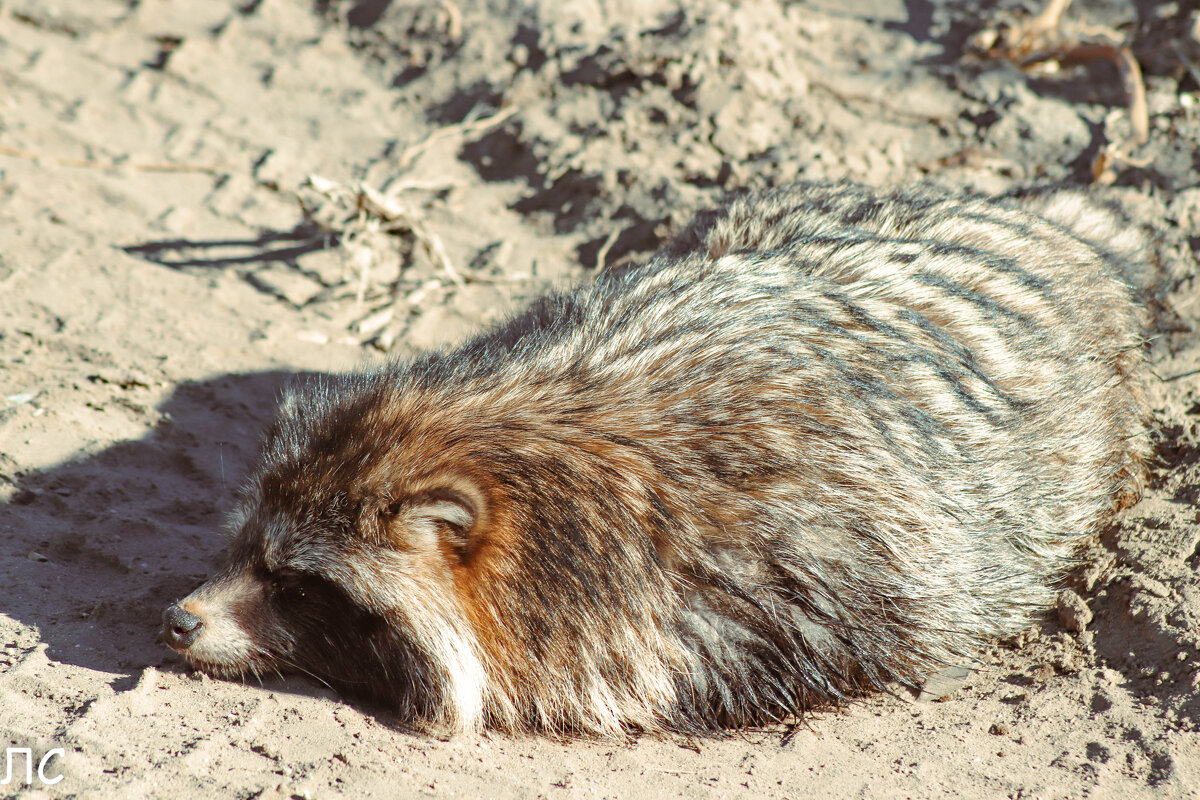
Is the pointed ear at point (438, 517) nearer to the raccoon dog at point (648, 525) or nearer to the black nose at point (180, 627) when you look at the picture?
the raccoon dog at point (648, 525)

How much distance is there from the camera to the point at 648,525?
3.37 m

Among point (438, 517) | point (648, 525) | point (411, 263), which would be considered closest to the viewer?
point (438, 517)

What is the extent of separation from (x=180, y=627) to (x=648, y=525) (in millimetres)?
1542

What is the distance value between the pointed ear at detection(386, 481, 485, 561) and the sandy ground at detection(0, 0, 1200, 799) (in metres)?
0.61

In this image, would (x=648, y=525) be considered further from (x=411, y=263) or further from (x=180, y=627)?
(x=411, y=263)

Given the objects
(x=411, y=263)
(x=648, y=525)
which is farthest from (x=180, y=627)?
(x=411, y=263)

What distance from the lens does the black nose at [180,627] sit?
3312 mm

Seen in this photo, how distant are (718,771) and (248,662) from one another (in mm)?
1570

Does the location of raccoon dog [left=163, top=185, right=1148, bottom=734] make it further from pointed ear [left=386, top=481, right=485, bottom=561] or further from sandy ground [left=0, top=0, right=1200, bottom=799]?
sandy ground [left=0, top=0, right=1200, bottom=799]

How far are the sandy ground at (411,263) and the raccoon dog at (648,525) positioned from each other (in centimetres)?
17

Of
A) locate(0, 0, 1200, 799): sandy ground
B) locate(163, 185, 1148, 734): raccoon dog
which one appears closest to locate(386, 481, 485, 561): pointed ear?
locate(163, 185, 1148, 734): raccoon dog

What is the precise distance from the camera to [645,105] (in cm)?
679

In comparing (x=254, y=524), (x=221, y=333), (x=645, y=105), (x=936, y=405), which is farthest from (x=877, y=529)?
(x=645, y=105)

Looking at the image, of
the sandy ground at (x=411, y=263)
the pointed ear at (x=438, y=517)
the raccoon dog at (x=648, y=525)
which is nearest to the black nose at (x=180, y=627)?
the raccoon dog at (x=648, y=525)
